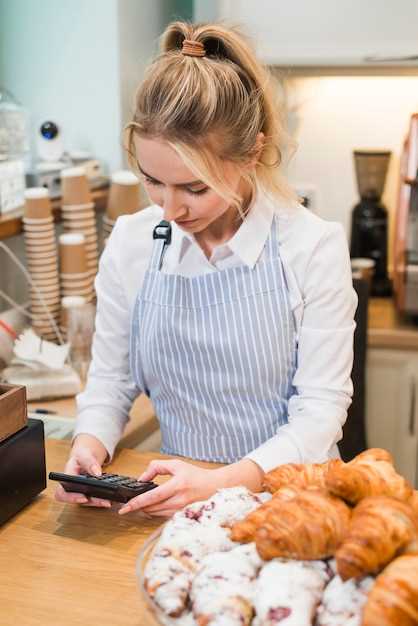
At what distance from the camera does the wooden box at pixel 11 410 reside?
1190 millimetres

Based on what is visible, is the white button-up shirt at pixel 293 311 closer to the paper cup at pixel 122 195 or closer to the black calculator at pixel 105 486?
the black calculator at pixel 105 486

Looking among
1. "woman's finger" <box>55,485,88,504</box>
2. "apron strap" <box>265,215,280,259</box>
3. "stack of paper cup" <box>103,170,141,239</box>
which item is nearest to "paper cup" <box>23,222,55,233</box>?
"stack of paper cup" <box>103,170,141,239</box>

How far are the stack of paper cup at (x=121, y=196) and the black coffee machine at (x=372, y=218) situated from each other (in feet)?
2.36

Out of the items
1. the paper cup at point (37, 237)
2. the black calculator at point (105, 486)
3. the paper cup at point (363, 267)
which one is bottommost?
the black calculator at point (105, 486)

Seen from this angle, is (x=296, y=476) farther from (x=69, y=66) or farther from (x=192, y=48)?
(x=69, y=66)

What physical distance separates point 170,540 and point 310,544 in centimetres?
16

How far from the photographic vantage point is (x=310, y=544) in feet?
2.60

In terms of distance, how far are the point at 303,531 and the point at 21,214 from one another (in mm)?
1628

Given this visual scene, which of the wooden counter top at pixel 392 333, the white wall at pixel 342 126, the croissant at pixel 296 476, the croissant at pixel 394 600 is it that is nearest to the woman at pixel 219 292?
the croissant at pixel 296 476

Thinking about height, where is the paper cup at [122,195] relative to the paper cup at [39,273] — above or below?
above

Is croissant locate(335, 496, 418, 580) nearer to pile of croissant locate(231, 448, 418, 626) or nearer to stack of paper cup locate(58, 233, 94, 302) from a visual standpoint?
pile of croissant locate(231, 448, 418, 626)

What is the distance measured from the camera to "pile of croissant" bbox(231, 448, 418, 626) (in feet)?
2.36

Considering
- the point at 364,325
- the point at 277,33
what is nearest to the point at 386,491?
the point at 364,325

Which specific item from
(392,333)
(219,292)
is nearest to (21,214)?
(219,292)
